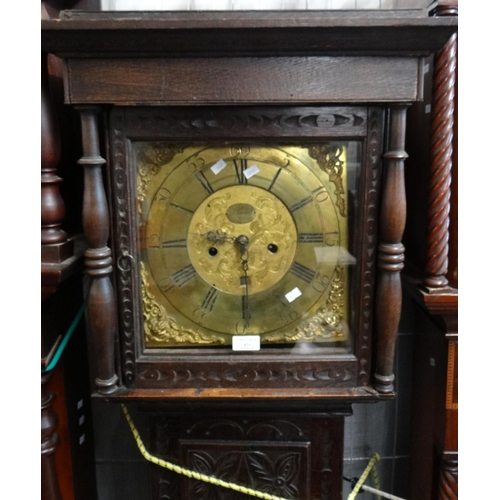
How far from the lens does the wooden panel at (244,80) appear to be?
84 cm

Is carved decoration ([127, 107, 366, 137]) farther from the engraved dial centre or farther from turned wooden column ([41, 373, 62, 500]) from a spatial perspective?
turned wooden column ([41, 373, 62, 500])

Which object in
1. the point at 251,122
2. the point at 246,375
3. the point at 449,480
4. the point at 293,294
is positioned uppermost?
the point at 251,122

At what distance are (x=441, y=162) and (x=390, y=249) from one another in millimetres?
203

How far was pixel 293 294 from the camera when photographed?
0.97 meters

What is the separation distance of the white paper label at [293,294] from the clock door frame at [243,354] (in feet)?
0.37

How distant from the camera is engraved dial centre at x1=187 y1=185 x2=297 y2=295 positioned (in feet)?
3.08

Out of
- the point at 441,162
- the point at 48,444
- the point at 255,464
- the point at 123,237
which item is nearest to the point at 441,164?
the point at 441,162

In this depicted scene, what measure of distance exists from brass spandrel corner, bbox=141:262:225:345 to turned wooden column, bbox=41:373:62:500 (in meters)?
0.26

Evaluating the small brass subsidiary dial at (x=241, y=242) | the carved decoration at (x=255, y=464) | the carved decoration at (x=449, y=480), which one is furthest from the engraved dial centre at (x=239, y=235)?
the carved decoration at (x=449, y=480)

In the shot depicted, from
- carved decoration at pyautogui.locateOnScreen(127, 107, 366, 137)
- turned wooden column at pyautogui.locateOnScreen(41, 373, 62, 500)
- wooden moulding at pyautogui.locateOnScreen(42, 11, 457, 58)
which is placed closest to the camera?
wooden moulding at pyautogui.locateOnScreen(42, 11, 457, 58)

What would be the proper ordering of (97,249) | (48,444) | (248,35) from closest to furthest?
1. (248,35)
2. (97,249)
3. (48,444)

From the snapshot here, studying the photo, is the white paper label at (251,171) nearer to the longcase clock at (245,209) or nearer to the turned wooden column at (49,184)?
the longcase clock at (245,209)

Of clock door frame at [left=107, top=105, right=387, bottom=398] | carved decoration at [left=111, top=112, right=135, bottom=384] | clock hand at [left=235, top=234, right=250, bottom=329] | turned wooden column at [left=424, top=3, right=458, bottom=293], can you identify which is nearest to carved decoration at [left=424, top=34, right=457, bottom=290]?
turned wooden column at [left=424, top=3, right=458, bottom=293]

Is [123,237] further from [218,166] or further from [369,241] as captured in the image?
[369,241]
